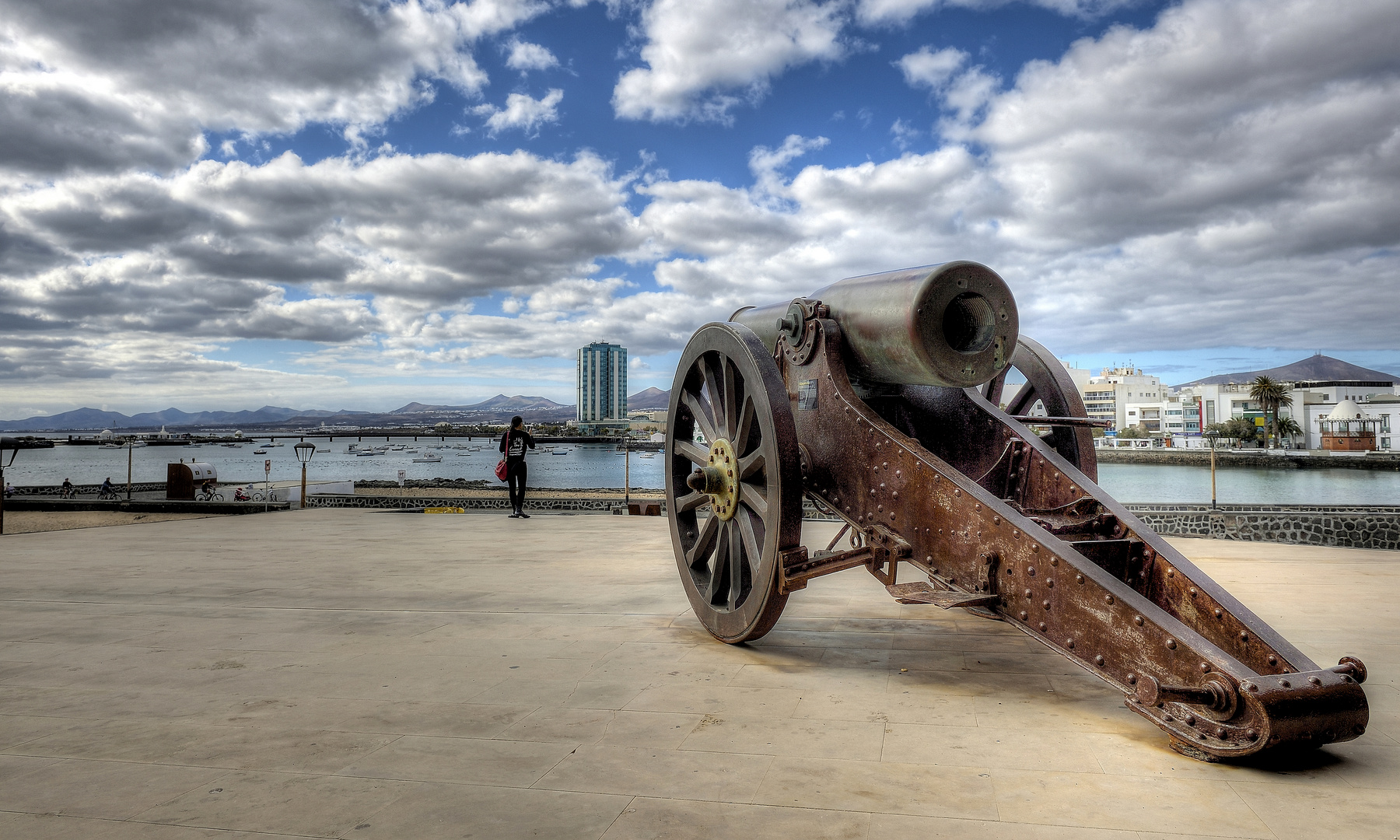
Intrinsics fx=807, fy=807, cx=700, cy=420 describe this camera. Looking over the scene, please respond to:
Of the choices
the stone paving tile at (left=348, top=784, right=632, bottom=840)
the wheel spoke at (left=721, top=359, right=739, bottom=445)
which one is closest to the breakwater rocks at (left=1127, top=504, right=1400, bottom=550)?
the wheel spoke at (left=721, top=359, right=739, bottom=445)

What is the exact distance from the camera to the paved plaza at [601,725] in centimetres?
249

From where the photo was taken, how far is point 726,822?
8.01 ft

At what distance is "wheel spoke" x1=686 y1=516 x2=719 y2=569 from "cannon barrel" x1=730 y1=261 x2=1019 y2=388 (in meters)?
1.38

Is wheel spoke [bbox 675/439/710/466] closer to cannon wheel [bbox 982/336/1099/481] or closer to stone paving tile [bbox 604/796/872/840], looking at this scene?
cannon wheel [bbox 982/336/1099/481]

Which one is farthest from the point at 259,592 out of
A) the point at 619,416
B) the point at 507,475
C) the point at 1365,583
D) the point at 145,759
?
the point at 619,416

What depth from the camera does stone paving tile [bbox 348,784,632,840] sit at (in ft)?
7.80

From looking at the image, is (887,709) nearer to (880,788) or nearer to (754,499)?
(880,788)

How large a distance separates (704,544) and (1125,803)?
115 inches

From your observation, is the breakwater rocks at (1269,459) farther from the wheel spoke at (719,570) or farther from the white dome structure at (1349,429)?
the wheel spoke at (719,570)

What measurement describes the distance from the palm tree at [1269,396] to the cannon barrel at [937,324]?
9886 cm

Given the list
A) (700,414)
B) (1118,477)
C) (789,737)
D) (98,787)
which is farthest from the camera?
(1118,477)

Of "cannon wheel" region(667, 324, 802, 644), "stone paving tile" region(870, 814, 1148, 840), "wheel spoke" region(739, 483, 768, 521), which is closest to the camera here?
"stone paving tile" region(870, 814, 1148, 840)

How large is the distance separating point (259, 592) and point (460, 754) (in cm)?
432

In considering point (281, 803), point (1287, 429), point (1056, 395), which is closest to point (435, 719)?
point (281, 803)
